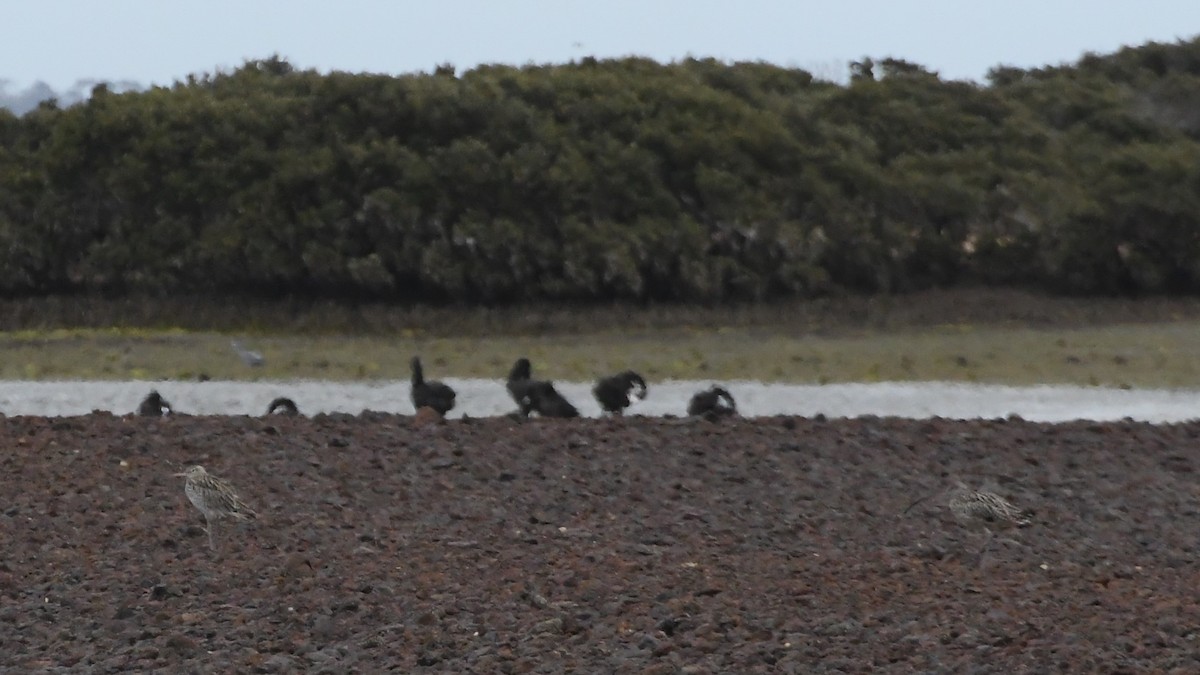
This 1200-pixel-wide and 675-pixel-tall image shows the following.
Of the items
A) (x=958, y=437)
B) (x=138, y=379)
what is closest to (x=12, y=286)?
(x=138, y=379)

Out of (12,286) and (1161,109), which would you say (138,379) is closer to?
(12,286)

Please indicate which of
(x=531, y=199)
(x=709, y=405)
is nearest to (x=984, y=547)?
(x=709, y=405)

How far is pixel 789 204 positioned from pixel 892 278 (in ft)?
5.19

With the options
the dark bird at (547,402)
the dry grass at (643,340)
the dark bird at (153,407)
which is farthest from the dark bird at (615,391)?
the dry grass at (643,340)

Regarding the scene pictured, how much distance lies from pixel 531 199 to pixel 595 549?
47.5 feet

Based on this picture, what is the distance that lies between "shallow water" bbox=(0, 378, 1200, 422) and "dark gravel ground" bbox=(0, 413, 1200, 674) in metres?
2.76

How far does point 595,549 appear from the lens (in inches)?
316

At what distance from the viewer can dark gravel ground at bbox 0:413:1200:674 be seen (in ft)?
21.0

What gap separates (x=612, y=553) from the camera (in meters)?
7.89

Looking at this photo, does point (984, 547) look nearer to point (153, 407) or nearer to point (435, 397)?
point (435, 397)

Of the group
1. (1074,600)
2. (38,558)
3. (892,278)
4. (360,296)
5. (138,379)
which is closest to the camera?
(1074,600)

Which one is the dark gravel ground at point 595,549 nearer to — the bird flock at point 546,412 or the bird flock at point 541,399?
the bird flock at point 546,412

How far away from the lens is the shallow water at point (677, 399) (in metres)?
14.5

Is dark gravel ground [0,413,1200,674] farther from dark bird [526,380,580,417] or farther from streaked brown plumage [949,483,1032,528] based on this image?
dark bird [526,380,580,417]
